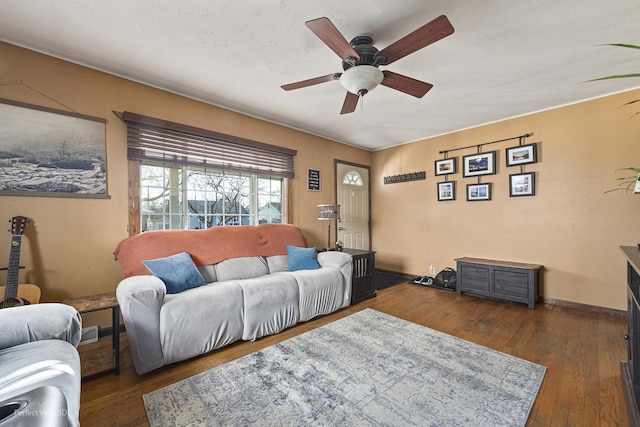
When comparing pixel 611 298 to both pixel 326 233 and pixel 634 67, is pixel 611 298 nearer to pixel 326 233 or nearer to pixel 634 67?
pixel 634 67

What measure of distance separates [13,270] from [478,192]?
5127 millimetres

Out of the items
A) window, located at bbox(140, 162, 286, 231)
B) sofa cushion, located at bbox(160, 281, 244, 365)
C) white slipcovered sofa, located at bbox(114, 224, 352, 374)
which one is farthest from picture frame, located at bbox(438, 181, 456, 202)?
sofa cushion, located at bbox(160, 281, 244, 365)

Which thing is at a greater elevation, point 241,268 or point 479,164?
point 479,164

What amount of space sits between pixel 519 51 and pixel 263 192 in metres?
3.13

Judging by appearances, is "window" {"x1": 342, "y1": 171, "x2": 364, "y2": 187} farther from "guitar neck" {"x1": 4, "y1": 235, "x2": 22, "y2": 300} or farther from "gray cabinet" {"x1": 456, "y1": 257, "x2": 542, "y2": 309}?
"guitar neck" {"x1": 4, "y1": 235, "x2": 22, "y2": 300}

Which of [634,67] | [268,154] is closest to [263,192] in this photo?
[268,154]

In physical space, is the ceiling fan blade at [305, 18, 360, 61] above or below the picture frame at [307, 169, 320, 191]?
above

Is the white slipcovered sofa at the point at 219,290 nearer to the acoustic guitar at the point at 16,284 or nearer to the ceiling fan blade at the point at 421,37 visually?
the acoustic guitar at the point at 16,284

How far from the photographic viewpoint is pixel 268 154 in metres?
3.69

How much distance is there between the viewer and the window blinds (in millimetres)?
2627

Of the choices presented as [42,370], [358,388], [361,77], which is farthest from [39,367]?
[361,77]

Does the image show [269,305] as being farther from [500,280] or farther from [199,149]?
[500,280]

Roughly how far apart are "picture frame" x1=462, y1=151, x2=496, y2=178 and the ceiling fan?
2198 millimetres

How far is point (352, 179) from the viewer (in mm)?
4988
